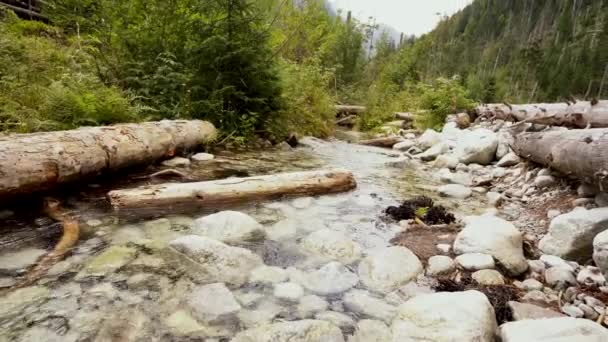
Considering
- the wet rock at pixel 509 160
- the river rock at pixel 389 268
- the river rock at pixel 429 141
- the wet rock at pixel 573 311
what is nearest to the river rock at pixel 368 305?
the river rock at pixel 389 268

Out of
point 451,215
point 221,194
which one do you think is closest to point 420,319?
point 451,215

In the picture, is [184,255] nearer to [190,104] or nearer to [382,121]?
[190,104]

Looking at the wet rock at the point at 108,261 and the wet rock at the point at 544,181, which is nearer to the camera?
the wet rock at the point at 108,261

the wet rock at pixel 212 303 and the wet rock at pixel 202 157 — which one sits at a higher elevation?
the wet rock at pixel 202 157

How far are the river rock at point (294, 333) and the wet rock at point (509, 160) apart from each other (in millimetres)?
4994

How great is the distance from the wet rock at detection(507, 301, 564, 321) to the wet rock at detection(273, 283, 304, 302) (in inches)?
46.5

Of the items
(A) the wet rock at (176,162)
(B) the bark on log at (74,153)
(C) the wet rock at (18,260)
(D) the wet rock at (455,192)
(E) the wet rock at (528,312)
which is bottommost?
(D) the wet rock at (455,192)

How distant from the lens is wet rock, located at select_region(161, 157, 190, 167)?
497 cm

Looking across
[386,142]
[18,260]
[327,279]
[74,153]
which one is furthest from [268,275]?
[386,142]

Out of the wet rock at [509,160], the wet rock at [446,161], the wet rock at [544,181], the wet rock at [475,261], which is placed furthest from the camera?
the wet rock at [446,161]

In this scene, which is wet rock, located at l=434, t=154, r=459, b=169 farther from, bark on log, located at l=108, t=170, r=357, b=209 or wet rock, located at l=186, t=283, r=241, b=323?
wet rock, located at l=186, t=283, r=241, b=323

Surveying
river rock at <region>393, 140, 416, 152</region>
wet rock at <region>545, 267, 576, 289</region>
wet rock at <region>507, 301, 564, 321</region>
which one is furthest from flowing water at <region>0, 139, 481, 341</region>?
river rock at <region>393, 140, 416, 152</region>

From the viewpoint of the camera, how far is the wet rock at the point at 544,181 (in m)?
4.07

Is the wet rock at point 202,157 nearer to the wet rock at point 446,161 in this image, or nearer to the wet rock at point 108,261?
the wet rock at point 108,261
